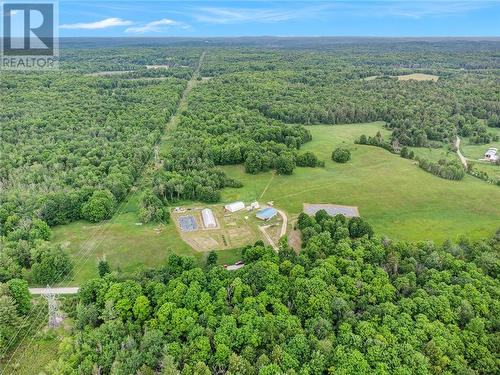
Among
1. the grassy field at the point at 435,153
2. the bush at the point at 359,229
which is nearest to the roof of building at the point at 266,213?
the bush at the point at 359,229

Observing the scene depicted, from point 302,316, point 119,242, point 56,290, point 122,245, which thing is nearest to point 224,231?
point 122,245

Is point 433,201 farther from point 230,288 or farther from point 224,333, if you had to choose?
point 224,333

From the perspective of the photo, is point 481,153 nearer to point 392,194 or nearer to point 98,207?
point 392,194

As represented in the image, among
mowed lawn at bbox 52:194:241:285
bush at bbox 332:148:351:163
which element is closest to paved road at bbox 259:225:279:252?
mowed lawn at bbox 52:194:241:285

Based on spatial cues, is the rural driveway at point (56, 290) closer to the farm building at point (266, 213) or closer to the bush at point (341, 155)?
the farm building at point (266, 213)

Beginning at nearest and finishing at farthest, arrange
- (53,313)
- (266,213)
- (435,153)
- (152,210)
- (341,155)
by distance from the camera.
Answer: (53,313) < (152,210) < (266,213) < (341,155) < (435,153)

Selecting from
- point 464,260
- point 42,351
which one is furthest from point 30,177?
point 464,260

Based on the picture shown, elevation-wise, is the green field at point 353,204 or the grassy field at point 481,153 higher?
the grassy field at point 481,153
